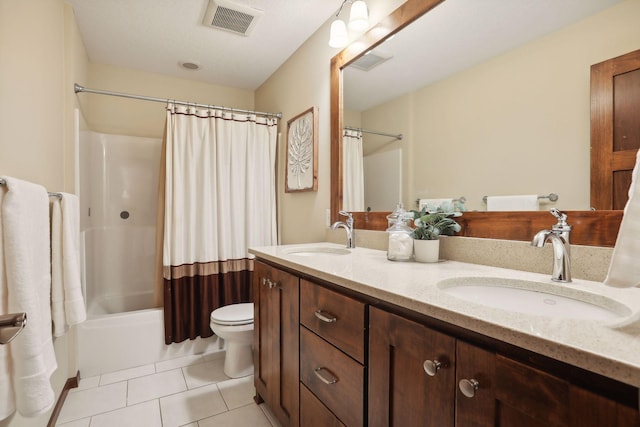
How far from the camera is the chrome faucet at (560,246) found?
0.86 metres

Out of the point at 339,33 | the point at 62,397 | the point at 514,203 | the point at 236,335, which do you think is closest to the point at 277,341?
the point at 236,335

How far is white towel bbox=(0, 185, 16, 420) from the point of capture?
2.98 ft

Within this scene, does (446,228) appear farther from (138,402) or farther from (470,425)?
(138,402)

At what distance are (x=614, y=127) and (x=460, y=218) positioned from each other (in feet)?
1.75

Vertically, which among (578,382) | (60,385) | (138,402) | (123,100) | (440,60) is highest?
(123,100)

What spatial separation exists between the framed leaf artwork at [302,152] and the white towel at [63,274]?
53.6 inches

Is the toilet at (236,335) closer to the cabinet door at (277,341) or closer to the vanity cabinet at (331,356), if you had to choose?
→ the cabinet door at (277,341)

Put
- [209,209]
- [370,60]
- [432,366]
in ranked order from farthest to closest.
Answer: [209,209] → [370,60] → [432,366]

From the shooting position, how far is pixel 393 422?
79 cm

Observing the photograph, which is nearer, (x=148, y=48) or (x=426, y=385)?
(x=426, y=385)

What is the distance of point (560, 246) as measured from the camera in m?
0.87

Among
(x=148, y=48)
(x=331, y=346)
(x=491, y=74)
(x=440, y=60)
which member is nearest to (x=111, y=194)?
(x=148, y=48)

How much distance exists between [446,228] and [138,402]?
1.93 metres

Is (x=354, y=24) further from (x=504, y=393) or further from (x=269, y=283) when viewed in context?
(x=504, y=393)
